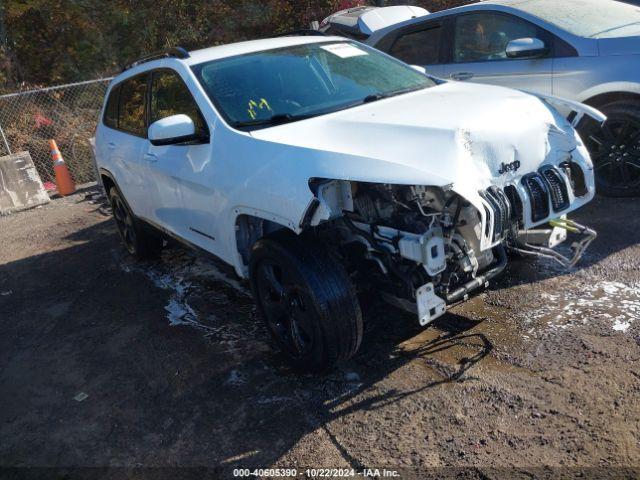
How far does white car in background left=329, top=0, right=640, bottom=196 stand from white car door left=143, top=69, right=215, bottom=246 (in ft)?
10.2

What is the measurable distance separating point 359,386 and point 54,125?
10066mm

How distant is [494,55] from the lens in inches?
242

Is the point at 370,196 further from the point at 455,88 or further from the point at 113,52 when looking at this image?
the point at 113,52

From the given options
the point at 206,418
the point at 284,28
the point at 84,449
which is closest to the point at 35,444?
the point at 84,449

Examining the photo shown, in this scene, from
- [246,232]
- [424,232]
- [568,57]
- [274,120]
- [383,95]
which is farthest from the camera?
Answer: [568,57]

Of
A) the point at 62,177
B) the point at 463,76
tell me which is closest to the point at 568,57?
the point at 463,76

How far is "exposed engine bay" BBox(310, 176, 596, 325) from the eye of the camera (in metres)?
3.08

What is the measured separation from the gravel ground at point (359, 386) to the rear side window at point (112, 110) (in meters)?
1.75

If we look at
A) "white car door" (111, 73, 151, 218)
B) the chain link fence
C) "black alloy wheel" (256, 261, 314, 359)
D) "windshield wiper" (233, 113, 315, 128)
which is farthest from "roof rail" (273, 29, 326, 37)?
the chain link fence

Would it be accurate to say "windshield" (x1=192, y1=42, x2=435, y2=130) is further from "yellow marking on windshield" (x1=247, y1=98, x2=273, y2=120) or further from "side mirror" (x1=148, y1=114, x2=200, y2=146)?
"side mirror" (x1=148, y1=114, x2=200, y2=146)

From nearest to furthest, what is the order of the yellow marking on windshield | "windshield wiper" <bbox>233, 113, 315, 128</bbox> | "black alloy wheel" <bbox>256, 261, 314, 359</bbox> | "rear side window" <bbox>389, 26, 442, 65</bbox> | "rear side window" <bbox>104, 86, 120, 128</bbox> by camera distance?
"black alloy wheel" <bbox>256, 261, 314, 359</bbox>
"windshield wiper" <bbox>233, 113, 315, 128</bbox>
the yellow marking on windshield
"rear side window" <bbox>104, 86, 120, 128</bbox>
"rear side window" <bbox>389, 26, 442, 65</bbox>

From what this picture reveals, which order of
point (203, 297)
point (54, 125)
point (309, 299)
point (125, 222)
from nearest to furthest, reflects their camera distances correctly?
point (309, 299)
point (203, 297)
point (125, 222)
point (54, 125)

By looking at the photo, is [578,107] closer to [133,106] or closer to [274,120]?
[274,120]

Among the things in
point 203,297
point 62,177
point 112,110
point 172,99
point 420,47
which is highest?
point 172,99
